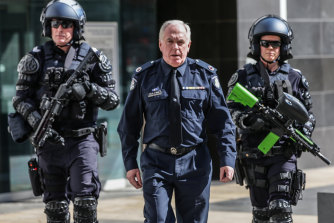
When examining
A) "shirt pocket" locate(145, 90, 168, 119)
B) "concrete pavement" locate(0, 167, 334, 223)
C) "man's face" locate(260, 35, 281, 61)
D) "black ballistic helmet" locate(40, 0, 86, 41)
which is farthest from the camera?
"concrete pavement" locate(0, 167, 334, 223)

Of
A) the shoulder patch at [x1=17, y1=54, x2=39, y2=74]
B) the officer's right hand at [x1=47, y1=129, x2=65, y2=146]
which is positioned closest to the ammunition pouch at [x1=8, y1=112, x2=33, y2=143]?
the officer's right hand at [x1=47, y1=129, x2=65, y2=146]

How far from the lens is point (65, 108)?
714 cm

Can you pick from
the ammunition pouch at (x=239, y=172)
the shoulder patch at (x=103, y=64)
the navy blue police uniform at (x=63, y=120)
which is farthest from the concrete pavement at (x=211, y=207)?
the shoulder patch at (x=103, y=64)

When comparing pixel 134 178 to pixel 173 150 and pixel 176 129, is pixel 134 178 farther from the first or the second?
pixel 176 129

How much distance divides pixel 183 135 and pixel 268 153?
5.41 feet

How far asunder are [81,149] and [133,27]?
5.65 meters

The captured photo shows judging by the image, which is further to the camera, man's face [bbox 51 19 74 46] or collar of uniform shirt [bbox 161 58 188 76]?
man's face [bbox 51 19 74 46]

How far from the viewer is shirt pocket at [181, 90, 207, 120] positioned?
601 centimetres

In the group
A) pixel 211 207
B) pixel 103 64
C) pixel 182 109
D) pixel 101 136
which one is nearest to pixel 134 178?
pixel 182 109

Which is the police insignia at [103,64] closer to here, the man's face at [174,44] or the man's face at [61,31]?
the man's face at [61,31]

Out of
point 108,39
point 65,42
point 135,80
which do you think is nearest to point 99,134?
point 65,42

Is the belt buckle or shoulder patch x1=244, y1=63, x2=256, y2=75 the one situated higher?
shoulder patch x1=244, y1=63, x2=256, y2=75

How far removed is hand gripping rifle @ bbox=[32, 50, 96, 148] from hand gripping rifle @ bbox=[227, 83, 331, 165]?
1349 millimetres

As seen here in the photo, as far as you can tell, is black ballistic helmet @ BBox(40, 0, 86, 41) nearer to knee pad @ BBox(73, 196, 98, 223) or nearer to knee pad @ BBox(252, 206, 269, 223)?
knee pad @ BBox(73, 196, 98, 223)
